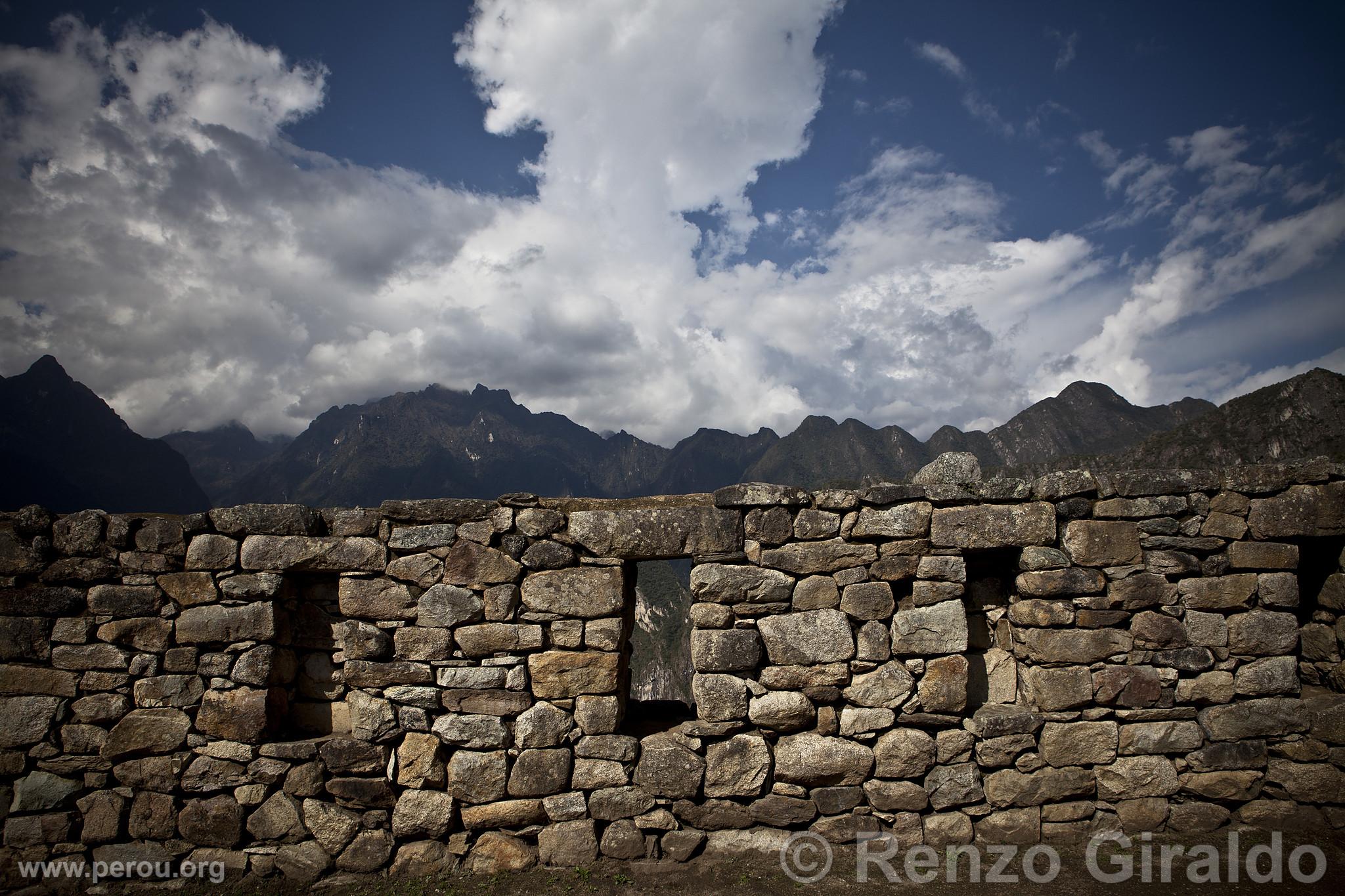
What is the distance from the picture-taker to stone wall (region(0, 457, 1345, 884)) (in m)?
Answer: 5.50

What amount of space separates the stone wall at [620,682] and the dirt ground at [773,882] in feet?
0.51

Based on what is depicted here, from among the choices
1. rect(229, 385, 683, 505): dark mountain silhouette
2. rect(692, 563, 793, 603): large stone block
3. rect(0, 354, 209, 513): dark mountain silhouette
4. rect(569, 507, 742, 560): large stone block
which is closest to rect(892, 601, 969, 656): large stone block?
rect(692, 563, 793, 603): large stone block

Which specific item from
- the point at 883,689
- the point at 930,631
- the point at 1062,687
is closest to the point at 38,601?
the point at 883,689

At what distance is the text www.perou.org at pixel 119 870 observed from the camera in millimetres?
5465

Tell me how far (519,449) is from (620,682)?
365 feet

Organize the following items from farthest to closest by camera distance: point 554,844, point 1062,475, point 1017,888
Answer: point 1062,475 < point 554,844 < point 1017,888

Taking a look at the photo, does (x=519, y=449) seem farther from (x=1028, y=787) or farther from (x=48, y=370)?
(x=1028, y=787)

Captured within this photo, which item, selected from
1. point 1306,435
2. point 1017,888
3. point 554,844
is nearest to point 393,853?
point 554,844

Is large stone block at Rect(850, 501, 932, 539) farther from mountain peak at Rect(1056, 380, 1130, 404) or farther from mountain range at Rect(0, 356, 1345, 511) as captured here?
mountain peak at Rect(1056, 380, 1130, 404)

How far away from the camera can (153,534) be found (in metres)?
5.60

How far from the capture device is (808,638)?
5.54 meters

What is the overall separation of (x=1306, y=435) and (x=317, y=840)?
32285 millimetres

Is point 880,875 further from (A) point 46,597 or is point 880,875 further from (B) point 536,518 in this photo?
(A) point 46,597

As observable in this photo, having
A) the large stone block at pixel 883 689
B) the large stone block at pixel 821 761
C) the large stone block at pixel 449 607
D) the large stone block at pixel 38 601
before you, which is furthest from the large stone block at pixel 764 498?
the large stone block at pixel 38 601
